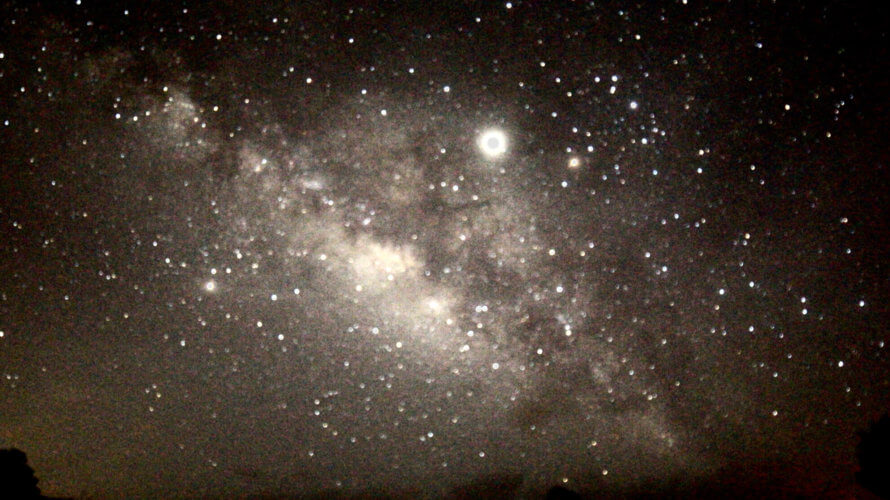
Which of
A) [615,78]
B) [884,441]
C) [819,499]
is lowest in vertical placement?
[819,499]

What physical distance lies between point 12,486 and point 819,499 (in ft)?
99.0

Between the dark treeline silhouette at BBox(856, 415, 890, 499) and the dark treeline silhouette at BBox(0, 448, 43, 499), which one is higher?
the dark treeline silhouette at BBox(856, 415, 890, 499)

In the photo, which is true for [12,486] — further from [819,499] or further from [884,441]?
[819,499]

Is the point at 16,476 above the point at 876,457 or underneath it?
underneath

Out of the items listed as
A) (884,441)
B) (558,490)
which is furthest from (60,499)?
(884,441)

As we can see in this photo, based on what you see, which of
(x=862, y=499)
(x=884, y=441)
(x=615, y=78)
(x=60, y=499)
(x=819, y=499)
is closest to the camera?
(x=60, y=499)

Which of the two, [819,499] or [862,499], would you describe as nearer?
[862,499]

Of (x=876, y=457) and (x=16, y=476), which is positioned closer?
(x=16, y=476)

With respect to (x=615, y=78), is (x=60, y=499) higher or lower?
lower

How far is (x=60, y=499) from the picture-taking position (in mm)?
4090

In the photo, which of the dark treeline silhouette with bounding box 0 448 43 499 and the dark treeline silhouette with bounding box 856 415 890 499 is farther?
the dark treeline silhouette with bounding box 856 415 890 499

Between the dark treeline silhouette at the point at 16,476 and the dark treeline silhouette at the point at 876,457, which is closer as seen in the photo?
the dark treeline silhouette at the point at 16,476

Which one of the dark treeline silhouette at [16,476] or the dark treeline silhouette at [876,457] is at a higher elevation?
the dark treeline silhouette at [876,457]

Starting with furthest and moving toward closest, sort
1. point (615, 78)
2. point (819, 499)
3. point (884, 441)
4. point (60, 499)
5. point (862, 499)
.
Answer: point (819, 499)
point (862, 499)
point (884, 441)
point (615, 78)
point (60, 499)
